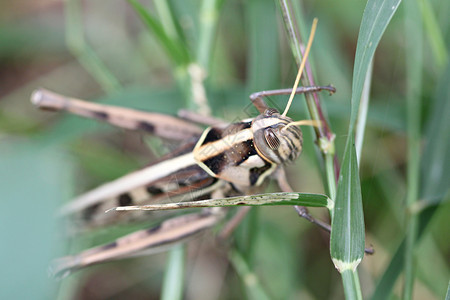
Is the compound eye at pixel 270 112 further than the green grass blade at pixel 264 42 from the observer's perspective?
No

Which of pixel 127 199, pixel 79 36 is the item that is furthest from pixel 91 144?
pixel 127 199

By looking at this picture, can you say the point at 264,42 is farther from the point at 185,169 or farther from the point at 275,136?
the point at 275,136

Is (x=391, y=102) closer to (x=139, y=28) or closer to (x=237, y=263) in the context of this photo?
(x=237, y=263)

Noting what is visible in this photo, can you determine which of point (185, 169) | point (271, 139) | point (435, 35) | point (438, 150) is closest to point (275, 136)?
point (271, 139)

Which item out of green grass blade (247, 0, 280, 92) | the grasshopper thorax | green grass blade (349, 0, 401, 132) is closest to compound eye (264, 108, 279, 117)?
the grasshopper thorax

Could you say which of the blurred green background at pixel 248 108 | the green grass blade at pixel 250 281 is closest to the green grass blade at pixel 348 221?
the blurred green background at pixel 248 108

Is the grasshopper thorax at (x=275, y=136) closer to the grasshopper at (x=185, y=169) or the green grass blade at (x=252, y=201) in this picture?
the grasshopper at (x=185, y=169)

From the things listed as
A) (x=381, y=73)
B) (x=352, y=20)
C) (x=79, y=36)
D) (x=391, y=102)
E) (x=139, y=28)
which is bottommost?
(x=391, y=102)
